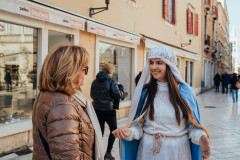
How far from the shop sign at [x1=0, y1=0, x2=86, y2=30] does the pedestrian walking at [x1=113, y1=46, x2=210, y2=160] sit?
10.6ft

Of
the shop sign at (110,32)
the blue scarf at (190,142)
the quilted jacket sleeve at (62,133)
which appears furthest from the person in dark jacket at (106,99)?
the quilted jacket sleeve at (62,133)

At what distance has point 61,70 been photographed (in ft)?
5.17

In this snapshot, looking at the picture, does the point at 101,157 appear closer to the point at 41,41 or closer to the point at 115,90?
the point at 115,90

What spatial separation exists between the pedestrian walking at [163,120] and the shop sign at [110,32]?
4.45 metres

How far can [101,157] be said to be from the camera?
181cm

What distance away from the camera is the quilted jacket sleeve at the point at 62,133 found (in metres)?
1.48

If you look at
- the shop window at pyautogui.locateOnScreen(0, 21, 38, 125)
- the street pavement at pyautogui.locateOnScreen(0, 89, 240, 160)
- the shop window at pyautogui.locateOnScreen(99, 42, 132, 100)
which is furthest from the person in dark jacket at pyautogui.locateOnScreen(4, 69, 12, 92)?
the shop window at pyautogui.locateOnScreen(99, 42, 132, 100)

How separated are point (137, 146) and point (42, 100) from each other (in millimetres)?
1209

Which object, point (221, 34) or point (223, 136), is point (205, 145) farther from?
point (221, 34)

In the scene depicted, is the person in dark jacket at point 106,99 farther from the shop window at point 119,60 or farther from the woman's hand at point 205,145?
the shop window at point 119,60

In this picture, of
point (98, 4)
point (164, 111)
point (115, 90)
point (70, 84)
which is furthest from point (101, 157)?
point (98, 4)

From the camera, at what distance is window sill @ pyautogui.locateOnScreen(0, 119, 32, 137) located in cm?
468

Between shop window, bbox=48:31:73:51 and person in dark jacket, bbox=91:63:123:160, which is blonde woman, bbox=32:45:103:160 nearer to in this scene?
person in dark jacket, bbox=91:63:123:160

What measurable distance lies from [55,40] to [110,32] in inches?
69.1
